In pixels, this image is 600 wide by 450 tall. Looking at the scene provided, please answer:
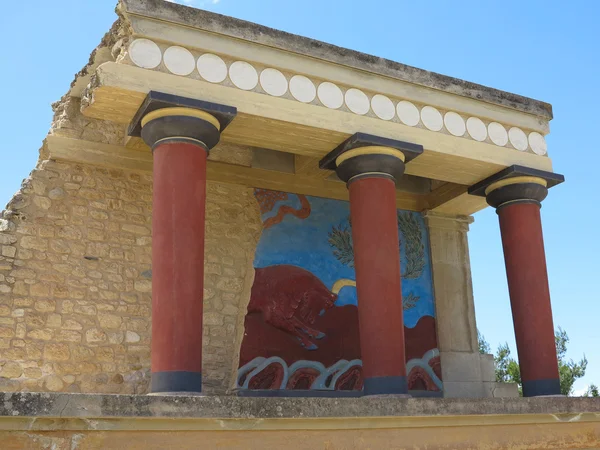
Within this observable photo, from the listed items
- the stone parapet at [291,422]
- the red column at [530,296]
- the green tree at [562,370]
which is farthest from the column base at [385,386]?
the green tree at [562,370]

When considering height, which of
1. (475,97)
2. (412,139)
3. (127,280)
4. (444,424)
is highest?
(475,97)

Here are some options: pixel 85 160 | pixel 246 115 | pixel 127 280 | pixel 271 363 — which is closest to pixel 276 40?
pixel 246 115

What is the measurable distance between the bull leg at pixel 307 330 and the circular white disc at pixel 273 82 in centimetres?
301

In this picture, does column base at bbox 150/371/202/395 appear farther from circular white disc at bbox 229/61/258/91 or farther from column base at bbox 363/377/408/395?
circular white disc at bbox 229/61/258/91

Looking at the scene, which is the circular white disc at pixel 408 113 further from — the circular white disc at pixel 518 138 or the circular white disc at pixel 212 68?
the circular white disc at pixel 212 68

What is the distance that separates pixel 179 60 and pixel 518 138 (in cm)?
454

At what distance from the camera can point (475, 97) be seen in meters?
8.74

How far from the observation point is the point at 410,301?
10.0 metres

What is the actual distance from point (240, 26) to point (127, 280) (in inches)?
124

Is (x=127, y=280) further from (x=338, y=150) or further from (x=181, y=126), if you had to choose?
(x=338, y=150)

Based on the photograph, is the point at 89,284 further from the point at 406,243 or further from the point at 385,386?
the point at 406,243

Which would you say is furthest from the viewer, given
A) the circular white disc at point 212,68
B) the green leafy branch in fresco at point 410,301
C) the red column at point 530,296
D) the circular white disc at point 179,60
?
the green leafy branch in fresco at point 410,301

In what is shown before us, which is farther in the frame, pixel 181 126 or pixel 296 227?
pixel 296 227

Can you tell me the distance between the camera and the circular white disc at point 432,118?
8344mm
